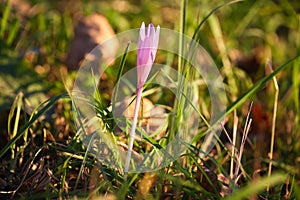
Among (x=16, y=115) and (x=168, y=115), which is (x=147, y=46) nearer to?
(x=168, y=115)

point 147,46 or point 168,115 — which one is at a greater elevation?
point 147,46

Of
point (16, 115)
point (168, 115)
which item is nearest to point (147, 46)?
point (168, 115)

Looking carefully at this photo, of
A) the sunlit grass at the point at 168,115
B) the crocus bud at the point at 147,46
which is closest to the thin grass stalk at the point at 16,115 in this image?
the sunlit grass at the point at 168,115

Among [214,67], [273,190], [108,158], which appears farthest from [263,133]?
[108,158]

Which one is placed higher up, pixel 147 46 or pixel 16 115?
pixel 147 46

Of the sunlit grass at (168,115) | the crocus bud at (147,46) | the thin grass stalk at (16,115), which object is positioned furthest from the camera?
the thin grass stalk at (16,115)

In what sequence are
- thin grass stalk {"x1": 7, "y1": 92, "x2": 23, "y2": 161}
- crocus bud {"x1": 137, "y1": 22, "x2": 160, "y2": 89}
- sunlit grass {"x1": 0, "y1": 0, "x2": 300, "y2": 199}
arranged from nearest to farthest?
crocus bud {"x1": 137, "y1": 22, "x2": 160, "y2": 89}, sunlit grass {"x1": 0, "y1": 0, "x2": 300, "y2": 199}, thin grass stalk {"x1": 7, "y1": 92, "x2": 23, "y2": 161}

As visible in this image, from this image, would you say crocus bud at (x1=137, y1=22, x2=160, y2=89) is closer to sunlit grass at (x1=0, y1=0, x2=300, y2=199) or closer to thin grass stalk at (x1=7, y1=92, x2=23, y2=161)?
sunlit grass at (x1=0, y1=0, x2=300, y2=199)

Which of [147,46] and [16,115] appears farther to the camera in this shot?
[16,115]

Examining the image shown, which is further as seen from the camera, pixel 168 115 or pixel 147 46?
pixel 168 115

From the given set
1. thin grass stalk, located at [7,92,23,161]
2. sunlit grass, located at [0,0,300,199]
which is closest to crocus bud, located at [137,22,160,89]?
sunlit grass, located at [0,0,300,199]

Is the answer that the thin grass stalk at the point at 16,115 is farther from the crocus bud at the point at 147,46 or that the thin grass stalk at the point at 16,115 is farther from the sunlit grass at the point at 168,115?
the crocus bud at the point at 147,46

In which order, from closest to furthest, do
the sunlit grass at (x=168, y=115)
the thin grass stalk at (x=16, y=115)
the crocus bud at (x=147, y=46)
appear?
the crocus bud at (x=147, y=46), the sunlit grass at (x=168, y=115), the thin grass stalk at (x=16, y=115)
